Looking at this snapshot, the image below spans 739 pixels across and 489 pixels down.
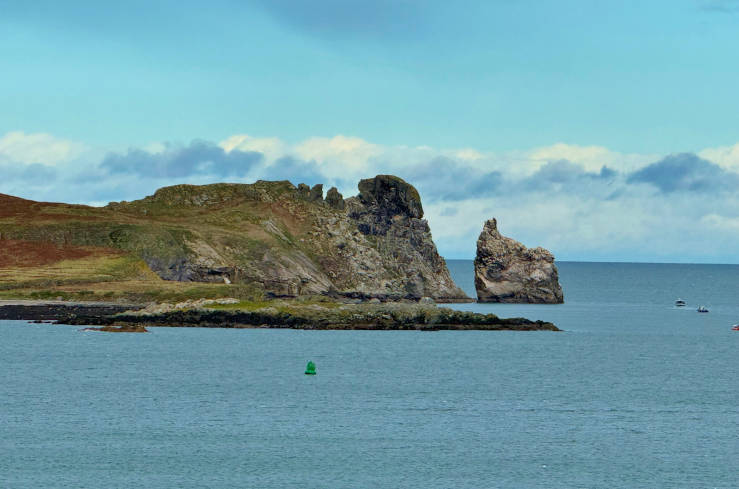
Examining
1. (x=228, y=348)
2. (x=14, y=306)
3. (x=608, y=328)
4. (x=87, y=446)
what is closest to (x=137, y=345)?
(x=228, y=348)

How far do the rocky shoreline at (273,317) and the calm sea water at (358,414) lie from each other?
14.1 meters

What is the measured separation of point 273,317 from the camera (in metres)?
123

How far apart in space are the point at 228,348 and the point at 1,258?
86.5m

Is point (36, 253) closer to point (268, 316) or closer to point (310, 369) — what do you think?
point (268, 316)

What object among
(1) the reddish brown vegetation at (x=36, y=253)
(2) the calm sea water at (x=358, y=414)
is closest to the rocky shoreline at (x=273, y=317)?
(2) the calm sea water at (x=358, y=414)

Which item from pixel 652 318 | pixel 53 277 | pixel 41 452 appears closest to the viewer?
pixel 41 452

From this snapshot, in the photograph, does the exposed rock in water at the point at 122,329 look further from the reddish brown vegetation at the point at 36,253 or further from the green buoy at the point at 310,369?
the reddish brown vegetation at the point at 36,253

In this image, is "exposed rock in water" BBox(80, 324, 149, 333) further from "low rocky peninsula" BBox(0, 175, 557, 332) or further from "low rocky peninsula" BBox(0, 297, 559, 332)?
"low rocky peninsula" BBox(0, 297, 559, 332)

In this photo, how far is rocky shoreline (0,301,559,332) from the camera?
398ft

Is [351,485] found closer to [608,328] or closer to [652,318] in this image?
[608,328]

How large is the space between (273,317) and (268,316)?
25.6 inches

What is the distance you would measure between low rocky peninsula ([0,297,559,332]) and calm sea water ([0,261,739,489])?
1405 cm

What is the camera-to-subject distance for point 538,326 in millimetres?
128000

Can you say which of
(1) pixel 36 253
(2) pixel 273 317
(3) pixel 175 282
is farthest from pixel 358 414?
(1) pixel 36 253
